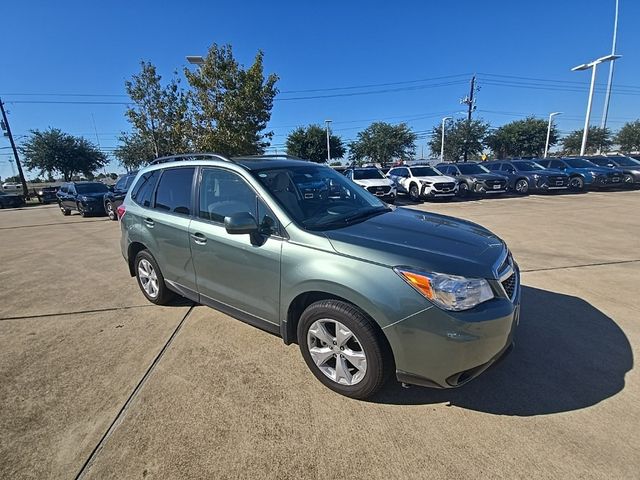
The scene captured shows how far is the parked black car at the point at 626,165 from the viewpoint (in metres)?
17.9

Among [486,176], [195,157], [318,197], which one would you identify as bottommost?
[486,176]

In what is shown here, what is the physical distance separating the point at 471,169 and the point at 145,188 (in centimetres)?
1743

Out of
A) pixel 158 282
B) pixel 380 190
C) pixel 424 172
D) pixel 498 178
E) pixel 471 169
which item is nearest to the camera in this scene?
pixel 158 282

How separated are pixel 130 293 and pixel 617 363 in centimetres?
563

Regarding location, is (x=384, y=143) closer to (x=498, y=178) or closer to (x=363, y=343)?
(x=498, y=178)

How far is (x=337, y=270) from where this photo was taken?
2.34m

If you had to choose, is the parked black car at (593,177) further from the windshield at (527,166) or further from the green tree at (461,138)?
the green tree at (461,138)

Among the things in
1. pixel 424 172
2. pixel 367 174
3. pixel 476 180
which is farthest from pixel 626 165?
pixel 367 174

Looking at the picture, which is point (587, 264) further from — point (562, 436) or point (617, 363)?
point (562, 436)

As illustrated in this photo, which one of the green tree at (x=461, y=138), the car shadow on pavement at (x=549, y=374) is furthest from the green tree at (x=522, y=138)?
the car shadow on pavement at (x=549, y=374)

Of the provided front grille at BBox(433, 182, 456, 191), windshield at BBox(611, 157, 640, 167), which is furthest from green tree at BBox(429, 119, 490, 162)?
front grille at BBox(433, 182, 456, 191)

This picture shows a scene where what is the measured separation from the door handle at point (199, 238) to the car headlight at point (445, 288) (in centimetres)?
195

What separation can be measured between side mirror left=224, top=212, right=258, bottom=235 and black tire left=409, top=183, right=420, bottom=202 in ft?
49.0

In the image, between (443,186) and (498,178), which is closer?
(443,186)
